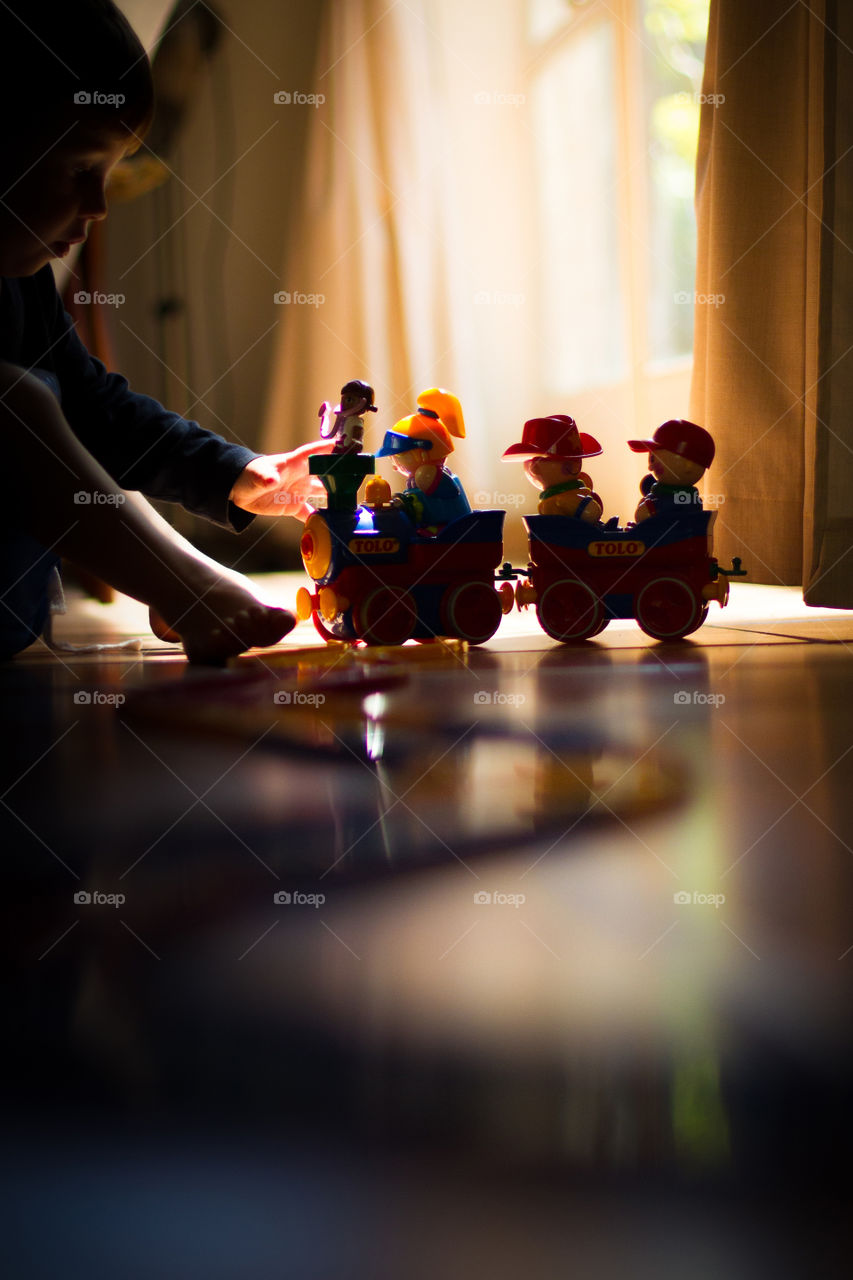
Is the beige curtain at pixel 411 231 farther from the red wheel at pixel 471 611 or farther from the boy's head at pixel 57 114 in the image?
the boy's head at pixel 57 114

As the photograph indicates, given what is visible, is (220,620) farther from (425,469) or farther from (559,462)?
(559,462)

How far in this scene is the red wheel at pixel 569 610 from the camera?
A: 4.21 ft

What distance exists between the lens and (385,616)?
4.16 feet

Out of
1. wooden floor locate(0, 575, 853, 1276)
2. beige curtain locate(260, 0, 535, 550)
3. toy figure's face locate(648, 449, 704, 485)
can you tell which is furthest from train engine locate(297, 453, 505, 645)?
beige curtain locate(260, 0, 535, 550)

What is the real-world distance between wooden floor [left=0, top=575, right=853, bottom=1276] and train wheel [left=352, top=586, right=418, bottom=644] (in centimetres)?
55

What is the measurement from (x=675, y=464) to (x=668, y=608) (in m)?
0.18

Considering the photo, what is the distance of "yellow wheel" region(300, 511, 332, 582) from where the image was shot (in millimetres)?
1262

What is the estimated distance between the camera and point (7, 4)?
3.31ft

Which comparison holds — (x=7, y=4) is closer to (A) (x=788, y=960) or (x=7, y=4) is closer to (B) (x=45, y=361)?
(B) (x=45, y=361)

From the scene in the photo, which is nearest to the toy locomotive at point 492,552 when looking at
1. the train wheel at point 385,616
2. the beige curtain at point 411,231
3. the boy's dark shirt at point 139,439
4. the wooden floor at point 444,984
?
the train wheel at point 385,616

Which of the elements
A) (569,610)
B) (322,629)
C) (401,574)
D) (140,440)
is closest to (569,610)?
(569,610)

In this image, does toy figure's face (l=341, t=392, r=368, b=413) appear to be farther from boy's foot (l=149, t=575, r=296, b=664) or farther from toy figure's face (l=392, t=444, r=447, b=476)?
boy's foot (l=149, t=575, r=296, b=664)

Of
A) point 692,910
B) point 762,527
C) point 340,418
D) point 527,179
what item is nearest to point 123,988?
point 692,910

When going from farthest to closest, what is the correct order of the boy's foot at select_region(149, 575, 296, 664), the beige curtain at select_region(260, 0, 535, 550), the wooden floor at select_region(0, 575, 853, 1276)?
the beige curtain at select_region(260, 0, 535, 550)
the boy's foot at select_region(149, 575, 296, 664)
the wooden floor at select_region(0, 575, 853, 1276)
